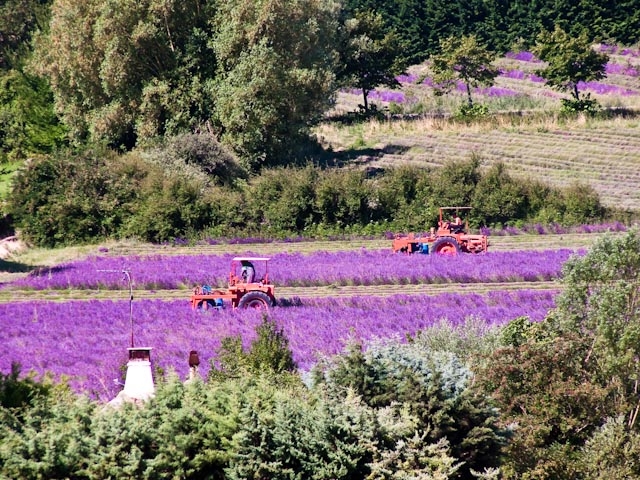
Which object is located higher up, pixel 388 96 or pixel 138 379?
pixel 388 96

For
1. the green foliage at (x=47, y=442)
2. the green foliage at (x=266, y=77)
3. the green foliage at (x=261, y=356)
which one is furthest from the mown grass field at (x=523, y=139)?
the green foliage at (x=47, y=442)

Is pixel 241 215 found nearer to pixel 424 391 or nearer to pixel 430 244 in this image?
pixel 430 244

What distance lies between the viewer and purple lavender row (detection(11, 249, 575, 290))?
34.3 meters

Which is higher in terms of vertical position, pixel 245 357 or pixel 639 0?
pixel 639 0

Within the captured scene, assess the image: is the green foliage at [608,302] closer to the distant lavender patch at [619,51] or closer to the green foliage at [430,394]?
the green foliage at [430,394]

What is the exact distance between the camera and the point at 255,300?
98.4ft

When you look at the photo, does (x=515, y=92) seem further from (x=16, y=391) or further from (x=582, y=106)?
(x=16, y=391)

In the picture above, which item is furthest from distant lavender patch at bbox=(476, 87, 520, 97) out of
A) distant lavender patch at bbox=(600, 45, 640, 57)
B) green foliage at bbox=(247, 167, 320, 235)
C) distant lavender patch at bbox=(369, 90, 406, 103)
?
green foliage at bbox=(247, 167, 320, 235)

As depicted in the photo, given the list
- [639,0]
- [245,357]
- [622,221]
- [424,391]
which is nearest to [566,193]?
[622,221]

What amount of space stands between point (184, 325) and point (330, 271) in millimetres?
8524

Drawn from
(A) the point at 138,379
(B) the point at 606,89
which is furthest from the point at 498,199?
(A) the point at 138,379

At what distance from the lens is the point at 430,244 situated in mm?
38719

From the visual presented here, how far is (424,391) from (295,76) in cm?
3200

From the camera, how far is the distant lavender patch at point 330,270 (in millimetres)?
34312
